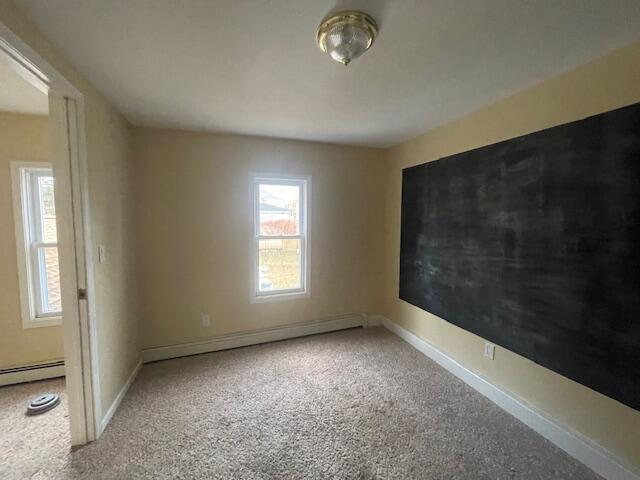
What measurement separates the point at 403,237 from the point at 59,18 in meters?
3.00

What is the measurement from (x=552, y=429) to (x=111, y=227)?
3340mm

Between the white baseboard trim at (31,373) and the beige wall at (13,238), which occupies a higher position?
the beige wall at (13,238)

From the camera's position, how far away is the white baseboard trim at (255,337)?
2648 millimetres

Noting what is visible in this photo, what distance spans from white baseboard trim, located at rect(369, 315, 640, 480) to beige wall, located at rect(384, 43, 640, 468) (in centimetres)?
4

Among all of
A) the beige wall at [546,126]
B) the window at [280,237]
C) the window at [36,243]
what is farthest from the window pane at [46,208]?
the beige wall at [546,126]

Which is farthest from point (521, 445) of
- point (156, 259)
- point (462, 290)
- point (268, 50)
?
point (156, 259)

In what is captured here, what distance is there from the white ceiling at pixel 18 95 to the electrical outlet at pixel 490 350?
12.1 ft

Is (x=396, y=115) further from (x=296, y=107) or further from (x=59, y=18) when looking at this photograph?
(x=59, y=18)

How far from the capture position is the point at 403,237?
306 cm

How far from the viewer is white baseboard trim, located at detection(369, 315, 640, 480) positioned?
1428 mm

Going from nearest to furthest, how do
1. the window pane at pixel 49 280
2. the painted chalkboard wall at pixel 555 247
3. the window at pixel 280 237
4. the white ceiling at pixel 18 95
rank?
the painted chalkboard wall at pixel 555 247, the white ceiling at pixel 18 95, the window pane at pixel 49 280, the window at pixel 280 237

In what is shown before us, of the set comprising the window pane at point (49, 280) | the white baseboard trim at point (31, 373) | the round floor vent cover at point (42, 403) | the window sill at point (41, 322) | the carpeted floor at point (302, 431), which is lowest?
the carpeted floor at point (302, 431)

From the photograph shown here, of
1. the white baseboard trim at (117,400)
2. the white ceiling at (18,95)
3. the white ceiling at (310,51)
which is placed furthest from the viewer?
the white baseboard trim at (117,400)

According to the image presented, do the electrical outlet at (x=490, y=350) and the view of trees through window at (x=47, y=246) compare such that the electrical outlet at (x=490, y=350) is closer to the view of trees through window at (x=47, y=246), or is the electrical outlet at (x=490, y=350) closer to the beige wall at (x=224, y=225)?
the beige wall at (x=224, y=225)
